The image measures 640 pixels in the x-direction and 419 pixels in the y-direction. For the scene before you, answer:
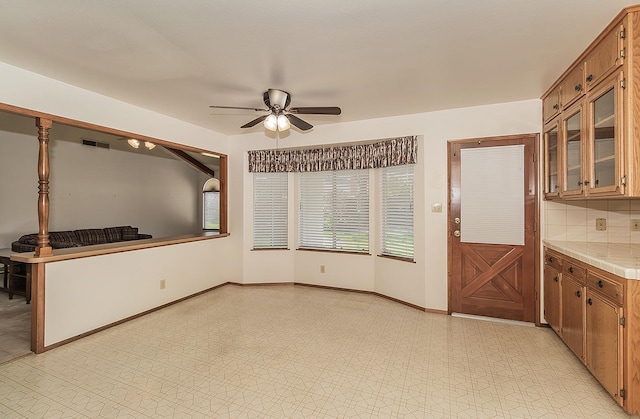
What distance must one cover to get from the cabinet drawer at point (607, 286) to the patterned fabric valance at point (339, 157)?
2154 mm

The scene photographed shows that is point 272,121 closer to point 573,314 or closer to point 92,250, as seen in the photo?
point 92,250

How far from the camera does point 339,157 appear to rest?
15.2ft

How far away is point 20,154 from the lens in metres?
5.42

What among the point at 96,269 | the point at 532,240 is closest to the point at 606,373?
the point at 532,240

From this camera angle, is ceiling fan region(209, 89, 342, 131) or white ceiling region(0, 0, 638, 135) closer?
white ceiling region(0, 0, 638, 135)

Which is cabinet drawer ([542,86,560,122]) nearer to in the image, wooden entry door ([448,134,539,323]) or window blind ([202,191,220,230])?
wooden entry door ([448,134,539,323])

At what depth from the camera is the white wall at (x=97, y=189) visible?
5.38 metres

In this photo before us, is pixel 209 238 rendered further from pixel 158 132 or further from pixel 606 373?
pixel 606 373

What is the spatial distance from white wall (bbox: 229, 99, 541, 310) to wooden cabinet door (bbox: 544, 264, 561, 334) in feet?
3.27

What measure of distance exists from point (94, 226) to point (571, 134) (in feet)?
26.2

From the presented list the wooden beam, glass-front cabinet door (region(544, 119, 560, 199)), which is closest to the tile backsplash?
glass-front cabinet door (region(544, 119, 560, 199))

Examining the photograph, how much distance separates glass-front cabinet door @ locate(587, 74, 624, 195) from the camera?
2062 mm

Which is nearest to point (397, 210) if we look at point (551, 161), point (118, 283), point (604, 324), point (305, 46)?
point (551, 161)

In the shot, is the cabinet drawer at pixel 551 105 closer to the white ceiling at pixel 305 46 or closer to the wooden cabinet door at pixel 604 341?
the white ceiling at pixel 305 46
